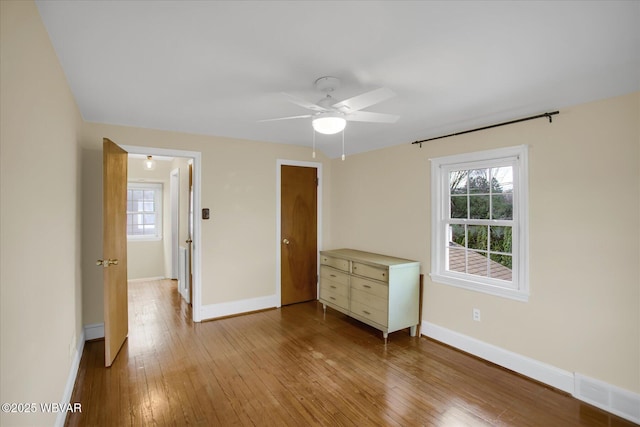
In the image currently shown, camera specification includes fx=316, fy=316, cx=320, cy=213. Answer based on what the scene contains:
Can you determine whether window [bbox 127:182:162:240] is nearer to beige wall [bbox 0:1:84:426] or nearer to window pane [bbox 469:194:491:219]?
beige wall [bbox 0:1:84:426]

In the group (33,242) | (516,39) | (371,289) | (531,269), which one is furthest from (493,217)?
(33,242)

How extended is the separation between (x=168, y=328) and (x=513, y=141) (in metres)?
4.22

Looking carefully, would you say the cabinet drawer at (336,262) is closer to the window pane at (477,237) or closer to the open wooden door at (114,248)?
the window pane at (477,237)

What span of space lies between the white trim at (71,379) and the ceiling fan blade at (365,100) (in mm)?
2716

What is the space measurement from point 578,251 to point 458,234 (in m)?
1.07

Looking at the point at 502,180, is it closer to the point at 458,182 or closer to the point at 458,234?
the point at 458,182

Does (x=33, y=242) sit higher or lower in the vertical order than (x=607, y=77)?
lower

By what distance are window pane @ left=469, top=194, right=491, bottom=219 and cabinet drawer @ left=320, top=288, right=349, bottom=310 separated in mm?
1787

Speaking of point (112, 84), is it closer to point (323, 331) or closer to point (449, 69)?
point (449, 69)

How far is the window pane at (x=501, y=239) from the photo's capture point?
2.94 m

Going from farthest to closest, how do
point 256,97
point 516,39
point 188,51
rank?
1. point 256,97
2. point 188,51
3. point 516,39

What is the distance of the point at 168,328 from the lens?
3.81 meters

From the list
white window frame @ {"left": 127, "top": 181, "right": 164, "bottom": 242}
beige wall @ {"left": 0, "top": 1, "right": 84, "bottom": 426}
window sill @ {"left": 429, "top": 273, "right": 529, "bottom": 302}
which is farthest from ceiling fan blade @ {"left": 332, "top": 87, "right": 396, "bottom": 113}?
white window frame @ {"left": 127, "top": 181, "right": 164, "bottom": 242}

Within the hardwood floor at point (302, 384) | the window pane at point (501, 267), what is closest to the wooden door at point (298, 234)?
the hardwood floor at point (302, 384)
